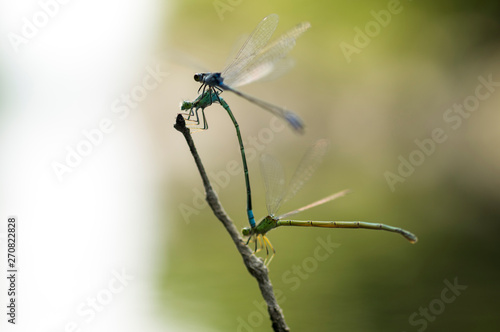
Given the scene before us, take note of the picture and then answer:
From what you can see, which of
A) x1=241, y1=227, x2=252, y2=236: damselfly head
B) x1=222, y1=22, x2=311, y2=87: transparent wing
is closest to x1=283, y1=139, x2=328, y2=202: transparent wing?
x1=241, y1=227, x2=252, y2=236: damselfly head

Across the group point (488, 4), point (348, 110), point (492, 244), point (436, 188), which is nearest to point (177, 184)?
point (348, 110)

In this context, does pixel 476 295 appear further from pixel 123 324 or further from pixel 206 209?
pixel 206 209
